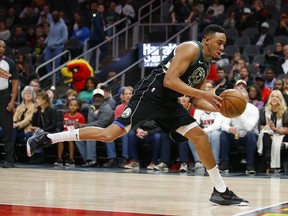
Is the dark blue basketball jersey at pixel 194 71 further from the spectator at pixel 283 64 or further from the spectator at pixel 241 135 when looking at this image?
the spectator at pixel 283 64

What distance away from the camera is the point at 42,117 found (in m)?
13.3

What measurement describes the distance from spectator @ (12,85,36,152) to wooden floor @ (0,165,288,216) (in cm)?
169

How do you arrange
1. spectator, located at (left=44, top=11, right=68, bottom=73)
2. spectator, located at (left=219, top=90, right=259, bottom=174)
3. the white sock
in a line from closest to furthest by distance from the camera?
the white sock → spectator, located at (left=219, top=90, right=259, bottom=174) → spectator, located at (left=44, top=11, right=68, bottom=73)

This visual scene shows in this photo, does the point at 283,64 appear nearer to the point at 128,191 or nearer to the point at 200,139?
the point at 128,191

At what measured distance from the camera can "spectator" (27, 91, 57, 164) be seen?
13203 millimetres

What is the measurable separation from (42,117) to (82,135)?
19.4 ft

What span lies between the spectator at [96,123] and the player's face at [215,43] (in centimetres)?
552

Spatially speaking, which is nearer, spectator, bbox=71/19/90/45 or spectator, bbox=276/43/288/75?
spectator, bbox=276/43/288/75

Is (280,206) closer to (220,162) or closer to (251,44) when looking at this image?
(220,162)

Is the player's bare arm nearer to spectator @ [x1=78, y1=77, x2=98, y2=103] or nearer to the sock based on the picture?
the sock

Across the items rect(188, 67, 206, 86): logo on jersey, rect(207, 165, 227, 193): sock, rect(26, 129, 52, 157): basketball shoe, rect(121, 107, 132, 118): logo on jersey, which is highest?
rect(188, 67, 206, 86): logo on jersey

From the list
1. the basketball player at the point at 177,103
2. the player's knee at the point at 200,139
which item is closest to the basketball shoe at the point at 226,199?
the basketball player at the point at 177,103

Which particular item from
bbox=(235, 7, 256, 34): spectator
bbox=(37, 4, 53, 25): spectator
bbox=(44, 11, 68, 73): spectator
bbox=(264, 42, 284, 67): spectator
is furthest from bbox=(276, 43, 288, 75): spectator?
bbox=(37, 4, 53, 25): spectator

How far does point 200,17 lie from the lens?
17875mm
